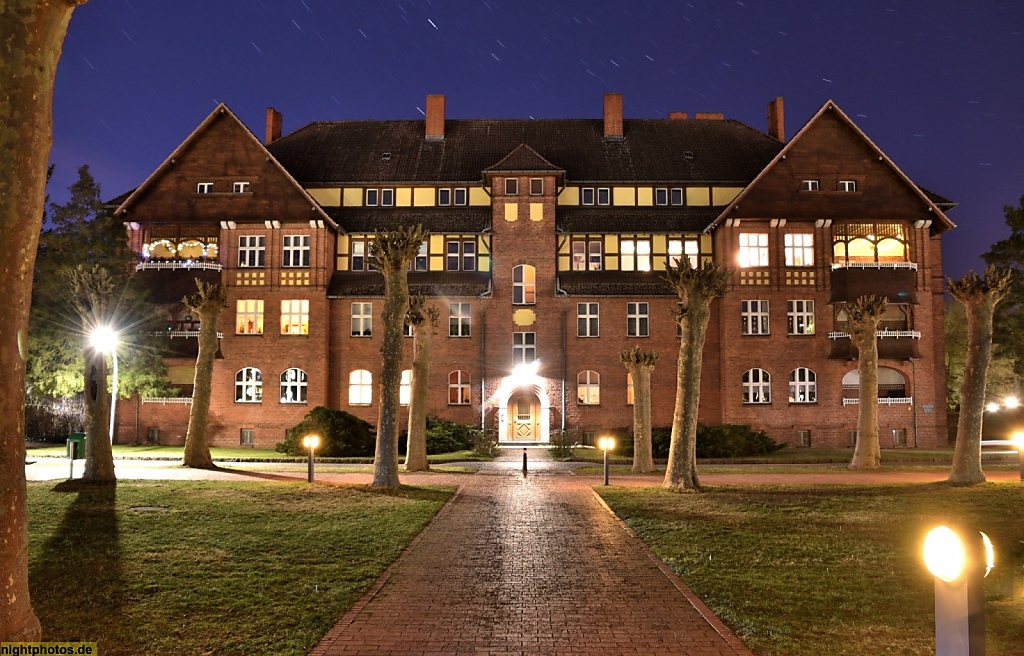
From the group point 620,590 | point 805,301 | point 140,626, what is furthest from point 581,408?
point 140,626

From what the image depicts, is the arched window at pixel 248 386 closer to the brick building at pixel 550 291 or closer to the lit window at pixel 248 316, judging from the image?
the brick building at pixel 550 291

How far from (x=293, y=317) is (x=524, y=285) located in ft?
39.3

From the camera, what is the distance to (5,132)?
634 cm

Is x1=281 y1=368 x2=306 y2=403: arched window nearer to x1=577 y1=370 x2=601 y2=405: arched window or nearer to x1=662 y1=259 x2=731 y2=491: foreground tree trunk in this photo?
x1=577 y1=370 x2=601 y2=405: arched window

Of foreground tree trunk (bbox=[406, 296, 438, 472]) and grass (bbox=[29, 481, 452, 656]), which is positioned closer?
grass (bbox=[29, 481, 452, 656])

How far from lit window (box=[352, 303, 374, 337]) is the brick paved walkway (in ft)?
90.0

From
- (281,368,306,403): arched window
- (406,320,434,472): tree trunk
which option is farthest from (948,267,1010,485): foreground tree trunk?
(281,368,306,403): arched window

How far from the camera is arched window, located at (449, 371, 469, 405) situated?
4172cm

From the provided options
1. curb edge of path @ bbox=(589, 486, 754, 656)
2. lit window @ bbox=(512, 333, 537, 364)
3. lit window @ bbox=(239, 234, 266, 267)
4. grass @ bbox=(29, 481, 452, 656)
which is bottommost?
curb edge of path @ bbox=(589, 486, 754, 656)

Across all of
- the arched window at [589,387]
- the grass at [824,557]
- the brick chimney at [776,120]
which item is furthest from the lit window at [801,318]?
the grass at [824,557]

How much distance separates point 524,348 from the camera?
138 feet

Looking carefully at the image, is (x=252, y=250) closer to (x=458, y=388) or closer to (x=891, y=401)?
(x=458, y=388)

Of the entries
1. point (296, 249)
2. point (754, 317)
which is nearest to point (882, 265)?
point (754, 317)

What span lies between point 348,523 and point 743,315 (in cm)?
3033
